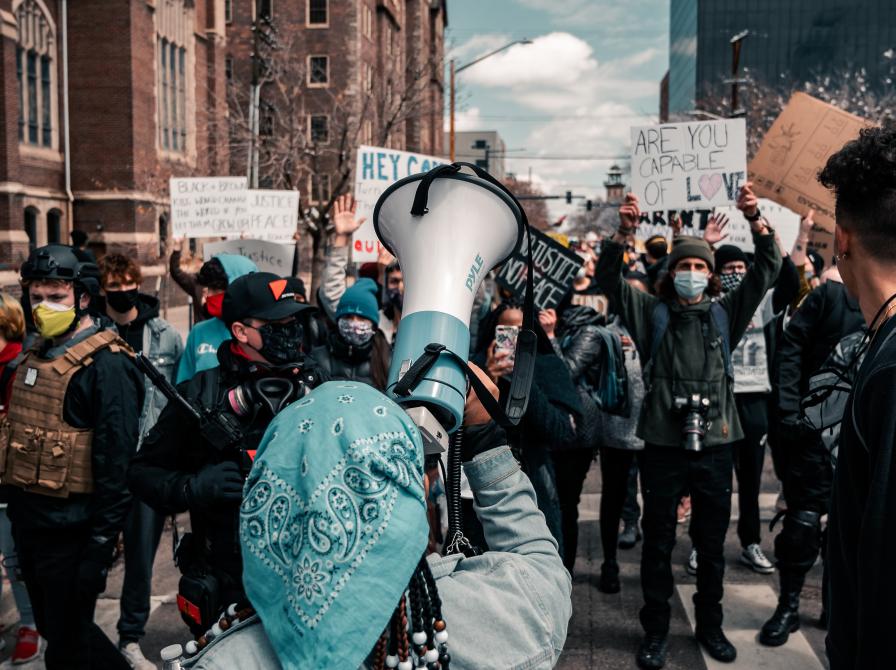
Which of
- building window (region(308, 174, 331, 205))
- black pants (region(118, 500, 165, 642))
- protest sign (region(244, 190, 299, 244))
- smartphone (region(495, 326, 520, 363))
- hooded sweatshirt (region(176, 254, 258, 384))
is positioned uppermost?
building window (region(308, 174, 331, 205))

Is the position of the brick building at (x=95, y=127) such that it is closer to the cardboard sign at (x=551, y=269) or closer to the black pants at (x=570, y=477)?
the cardboard sign at (x=551, y=269)

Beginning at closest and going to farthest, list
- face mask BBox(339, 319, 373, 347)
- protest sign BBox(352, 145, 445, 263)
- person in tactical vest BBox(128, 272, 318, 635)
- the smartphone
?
person in tactical vest BBox(128, 272, 318, 635) < the smartphone < face mask BBox(339, 319, 373, 347) < protest sign BBox(352, 145, 445, 263)

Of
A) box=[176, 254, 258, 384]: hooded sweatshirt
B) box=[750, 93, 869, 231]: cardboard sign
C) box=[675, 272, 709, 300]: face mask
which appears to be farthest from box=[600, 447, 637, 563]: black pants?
box=[176, 254, 258, 384]: hooded sweatshirt

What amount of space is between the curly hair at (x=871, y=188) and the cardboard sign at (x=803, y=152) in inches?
163

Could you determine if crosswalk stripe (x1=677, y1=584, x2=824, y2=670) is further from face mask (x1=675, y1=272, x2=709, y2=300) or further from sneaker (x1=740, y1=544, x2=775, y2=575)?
face mask (x1=675, y1=272, x2=709, y2=300)

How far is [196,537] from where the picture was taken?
2.56 metres

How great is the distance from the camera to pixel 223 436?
8.33 feet

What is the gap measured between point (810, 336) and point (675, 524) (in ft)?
4.51

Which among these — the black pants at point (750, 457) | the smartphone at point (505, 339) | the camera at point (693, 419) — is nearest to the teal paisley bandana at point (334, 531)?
the smartphone at point (505, 339)

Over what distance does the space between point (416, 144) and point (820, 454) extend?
53.9 metres

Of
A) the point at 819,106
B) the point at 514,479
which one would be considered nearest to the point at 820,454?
the point at 819,106

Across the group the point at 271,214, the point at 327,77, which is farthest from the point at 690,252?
the point at 327,77

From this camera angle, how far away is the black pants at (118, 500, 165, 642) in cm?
418

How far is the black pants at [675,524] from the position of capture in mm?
4195
